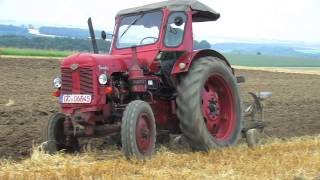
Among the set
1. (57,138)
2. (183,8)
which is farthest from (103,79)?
(183,8)

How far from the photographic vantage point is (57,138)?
767 cm

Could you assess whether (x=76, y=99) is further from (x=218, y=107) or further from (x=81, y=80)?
(x=218, y=107)

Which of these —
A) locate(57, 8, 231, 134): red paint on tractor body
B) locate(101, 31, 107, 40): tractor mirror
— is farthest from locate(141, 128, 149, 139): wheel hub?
locate(101, 31, 107, 40): tractor mirror

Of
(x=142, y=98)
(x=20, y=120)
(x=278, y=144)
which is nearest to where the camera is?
(x=142, y=98)

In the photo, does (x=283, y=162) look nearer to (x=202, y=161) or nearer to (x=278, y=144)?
(x=202, y=161)

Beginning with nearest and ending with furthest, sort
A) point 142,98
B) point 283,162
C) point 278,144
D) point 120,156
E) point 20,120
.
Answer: point 283,162 → point 120,156 → point 142,98 → point 278,144 → point 20,120

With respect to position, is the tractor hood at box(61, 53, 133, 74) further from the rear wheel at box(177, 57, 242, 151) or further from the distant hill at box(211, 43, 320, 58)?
the distant hill at box(211, 43, 320, 58)

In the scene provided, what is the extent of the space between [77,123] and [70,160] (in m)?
0.57

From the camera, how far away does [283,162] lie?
21.3 feet

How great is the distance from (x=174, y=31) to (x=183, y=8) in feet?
1.18

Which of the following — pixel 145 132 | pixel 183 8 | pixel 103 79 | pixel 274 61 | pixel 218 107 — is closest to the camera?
pixel 145 132

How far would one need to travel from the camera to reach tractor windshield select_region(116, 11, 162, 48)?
26.8 ft

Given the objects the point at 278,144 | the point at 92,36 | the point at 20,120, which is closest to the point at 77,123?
the point at 92,36

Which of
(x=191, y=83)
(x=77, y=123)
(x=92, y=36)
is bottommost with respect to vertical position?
(x=77, y=123)
